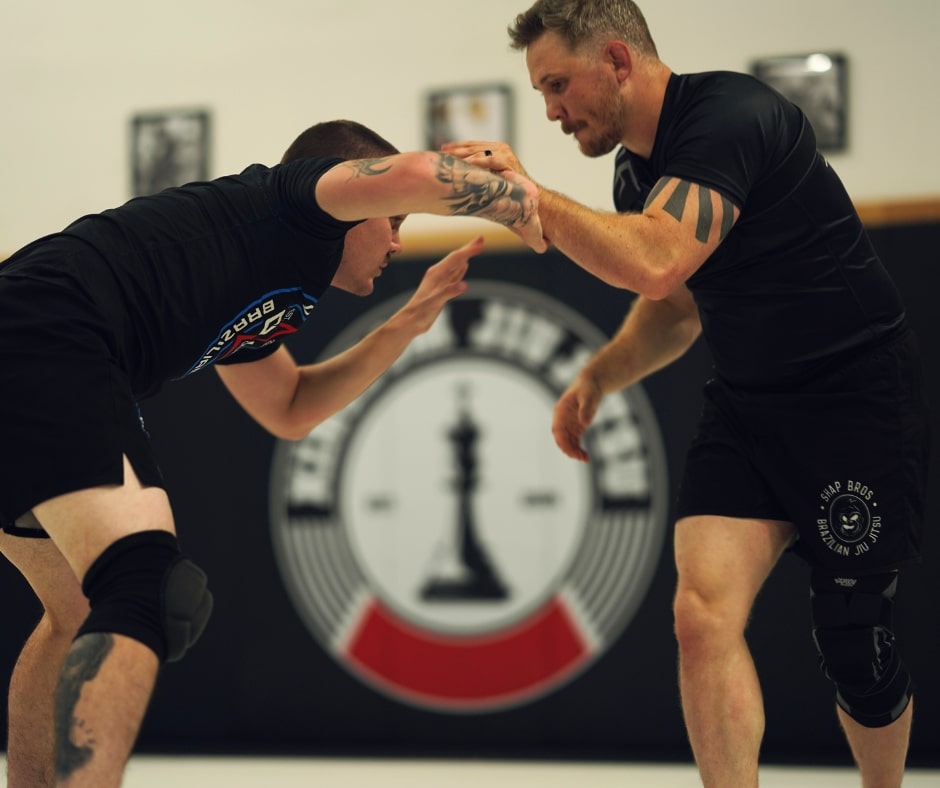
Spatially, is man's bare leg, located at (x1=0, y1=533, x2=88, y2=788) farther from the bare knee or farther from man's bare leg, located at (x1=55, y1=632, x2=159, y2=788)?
the bare knee

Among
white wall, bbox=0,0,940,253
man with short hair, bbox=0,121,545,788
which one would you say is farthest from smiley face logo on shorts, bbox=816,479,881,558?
white wall, bbox=0,0,940,253

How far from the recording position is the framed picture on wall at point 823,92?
4.70 meters

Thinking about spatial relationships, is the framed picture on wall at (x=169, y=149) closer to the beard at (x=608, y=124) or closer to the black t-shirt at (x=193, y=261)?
the beard at (x=608, y=124)

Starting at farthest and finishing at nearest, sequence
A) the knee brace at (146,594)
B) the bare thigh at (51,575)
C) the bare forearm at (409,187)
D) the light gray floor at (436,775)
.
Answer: the light gray floor at (436,775)
the bare thigh at (51,575)
the bare forearm at (409,187)
the knee brace at (146,594)

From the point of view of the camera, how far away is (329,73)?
17.3 feet

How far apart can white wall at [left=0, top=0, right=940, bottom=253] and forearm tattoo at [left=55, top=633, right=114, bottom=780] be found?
136 inches

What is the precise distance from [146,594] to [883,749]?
1836 mm

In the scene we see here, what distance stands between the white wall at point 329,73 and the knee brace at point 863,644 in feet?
7.99

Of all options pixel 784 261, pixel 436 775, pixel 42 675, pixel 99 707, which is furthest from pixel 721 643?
pixel 436 775

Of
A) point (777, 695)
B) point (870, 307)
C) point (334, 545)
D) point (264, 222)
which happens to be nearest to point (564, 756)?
point (777, 695)

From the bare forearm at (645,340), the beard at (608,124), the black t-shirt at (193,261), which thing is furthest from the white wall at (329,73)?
the black t-shirt at (193,261)

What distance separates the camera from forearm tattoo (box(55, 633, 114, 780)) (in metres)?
1.72

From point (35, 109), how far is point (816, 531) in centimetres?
445

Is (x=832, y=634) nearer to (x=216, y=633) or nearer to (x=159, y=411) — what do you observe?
(x=216, y=633)
